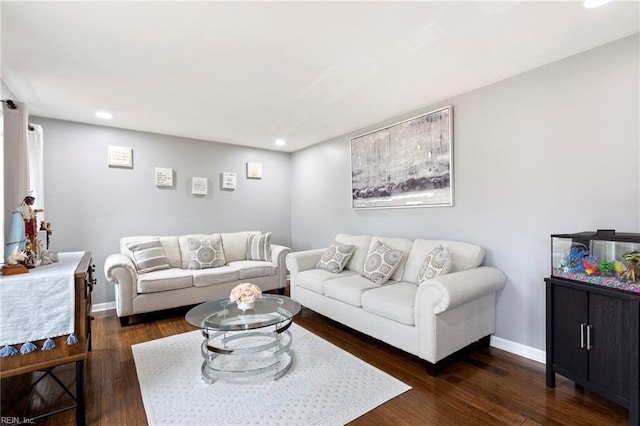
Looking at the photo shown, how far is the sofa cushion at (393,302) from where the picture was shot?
238 cm

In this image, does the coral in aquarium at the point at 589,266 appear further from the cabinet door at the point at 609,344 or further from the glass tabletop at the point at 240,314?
the glass tabletop at the point at 240,314

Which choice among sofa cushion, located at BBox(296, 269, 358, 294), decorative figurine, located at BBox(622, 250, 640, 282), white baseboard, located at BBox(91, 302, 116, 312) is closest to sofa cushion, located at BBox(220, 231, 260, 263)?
sofa cushion, located at BBox(296, 269, 358, 294)

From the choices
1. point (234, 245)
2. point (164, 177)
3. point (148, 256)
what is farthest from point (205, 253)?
point (164, 177)

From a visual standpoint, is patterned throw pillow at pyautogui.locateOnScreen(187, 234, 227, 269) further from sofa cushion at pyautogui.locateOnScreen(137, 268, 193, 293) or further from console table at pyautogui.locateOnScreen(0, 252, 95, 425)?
console table at pyautogui.locateOnScreen(0, 252, 95, 425)

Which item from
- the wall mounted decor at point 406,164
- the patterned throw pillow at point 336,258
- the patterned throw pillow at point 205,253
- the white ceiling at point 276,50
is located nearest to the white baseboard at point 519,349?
the wall mounted decor at point 406,164

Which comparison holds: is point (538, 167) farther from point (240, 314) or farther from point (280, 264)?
point (280, 264)

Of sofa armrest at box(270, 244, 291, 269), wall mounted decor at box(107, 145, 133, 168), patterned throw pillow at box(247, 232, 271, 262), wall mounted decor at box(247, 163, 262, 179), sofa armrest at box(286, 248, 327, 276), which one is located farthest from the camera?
wall mounted decor at box(247, 163, 262, 179)

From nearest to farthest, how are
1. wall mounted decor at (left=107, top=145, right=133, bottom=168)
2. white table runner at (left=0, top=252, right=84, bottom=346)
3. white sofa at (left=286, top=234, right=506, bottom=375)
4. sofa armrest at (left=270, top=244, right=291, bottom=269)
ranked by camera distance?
white table runner at (left=0, top=252, right=84, bottom=346) → white sofa at (left=286, top=234, right=506, bottom=375) → wall mounted decor at (left=107, top=145, right=133, bottom=168) → sofa armrest at (left=270, top=244, right=291, bottom=269)

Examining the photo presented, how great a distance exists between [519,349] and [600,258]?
1.11 metres

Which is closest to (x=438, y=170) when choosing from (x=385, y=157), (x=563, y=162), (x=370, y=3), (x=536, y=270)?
(x=385, y=157)

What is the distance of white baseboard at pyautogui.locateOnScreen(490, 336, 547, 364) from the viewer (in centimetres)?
246

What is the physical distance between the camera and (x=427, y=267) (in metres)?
2.75

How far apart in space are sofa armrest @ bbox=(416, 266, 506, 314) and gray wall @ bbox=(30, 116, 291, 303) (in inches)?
139

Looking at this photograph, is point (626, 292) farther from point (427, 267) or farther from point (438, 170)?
point (438, 170)
